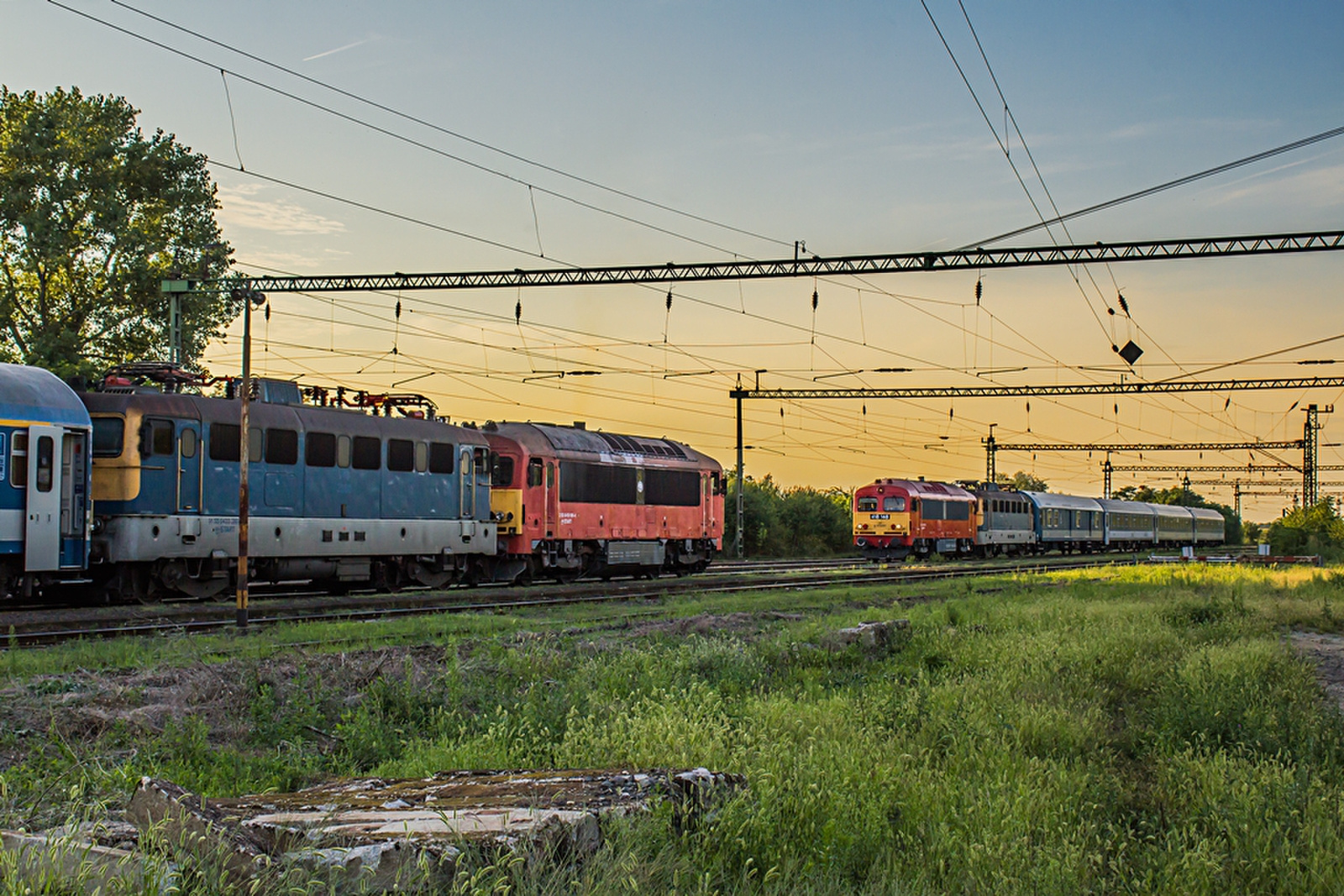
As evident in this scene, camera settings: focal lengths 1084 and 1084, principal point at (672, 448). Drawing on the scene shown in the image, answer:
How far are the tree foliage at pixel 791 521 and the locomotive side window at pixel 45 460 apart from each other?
3999 centimetres

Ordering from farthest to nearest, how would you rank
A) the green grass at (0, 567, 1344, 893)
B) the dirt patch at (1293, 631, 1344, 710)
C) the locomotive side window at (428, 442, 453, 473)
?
the locomotive side window at (428, 442, 453, 473), the dirt patch at (1293, 631, 1344, 710), the green grass at (0, 567, 1344, 893)

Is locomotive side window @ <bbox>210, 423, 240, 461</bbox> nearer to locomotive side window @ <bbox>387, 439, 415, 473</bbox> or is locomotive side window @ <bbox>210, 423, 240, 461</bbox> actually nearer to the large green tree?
locomotive side window @ <bbox>387, 439, 415, 473</bbox>

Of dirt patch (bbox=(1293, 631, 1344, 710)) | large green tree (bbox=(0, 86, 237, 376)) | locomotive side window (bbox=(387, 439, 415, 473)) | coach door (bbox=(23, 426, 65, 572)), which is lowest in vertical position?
dirt patch (bbox=(1293, 631, 1344, 710))

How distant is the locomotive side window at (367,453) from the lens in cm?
2433

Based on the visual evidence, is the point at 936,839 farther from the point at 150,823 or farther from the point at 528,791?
the point at 150,823

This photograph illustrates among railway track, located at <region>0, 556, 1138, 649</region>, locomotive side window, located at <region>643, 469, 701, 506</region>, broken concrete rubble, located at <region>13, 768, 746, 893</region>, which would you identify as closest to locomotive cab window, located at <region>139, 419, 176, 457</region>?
railway track, located at <region>0, 556, 1138, 649</region>

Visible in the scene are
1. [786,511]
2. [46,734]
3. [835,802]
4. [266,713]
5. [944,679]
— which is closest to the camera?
[835,802]

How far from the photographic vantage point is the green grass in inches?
Answer: 254

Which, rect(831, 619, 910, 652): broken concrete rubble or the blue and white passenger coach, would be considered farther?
the blue and white passenger coach

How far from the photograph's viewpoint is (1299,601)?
2403 cm

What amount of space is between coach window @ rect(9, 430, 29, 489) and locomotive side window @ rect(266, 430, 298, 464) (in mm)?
5353

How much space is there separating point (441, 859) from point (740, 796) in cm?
227

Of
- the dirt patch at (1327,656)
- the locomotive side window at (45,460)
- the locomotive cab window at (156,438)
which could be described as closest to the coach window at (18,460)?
the locomotive side window at (45,460)

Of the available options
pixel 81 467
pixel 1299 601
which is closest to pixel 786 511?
pixel 1299 601
